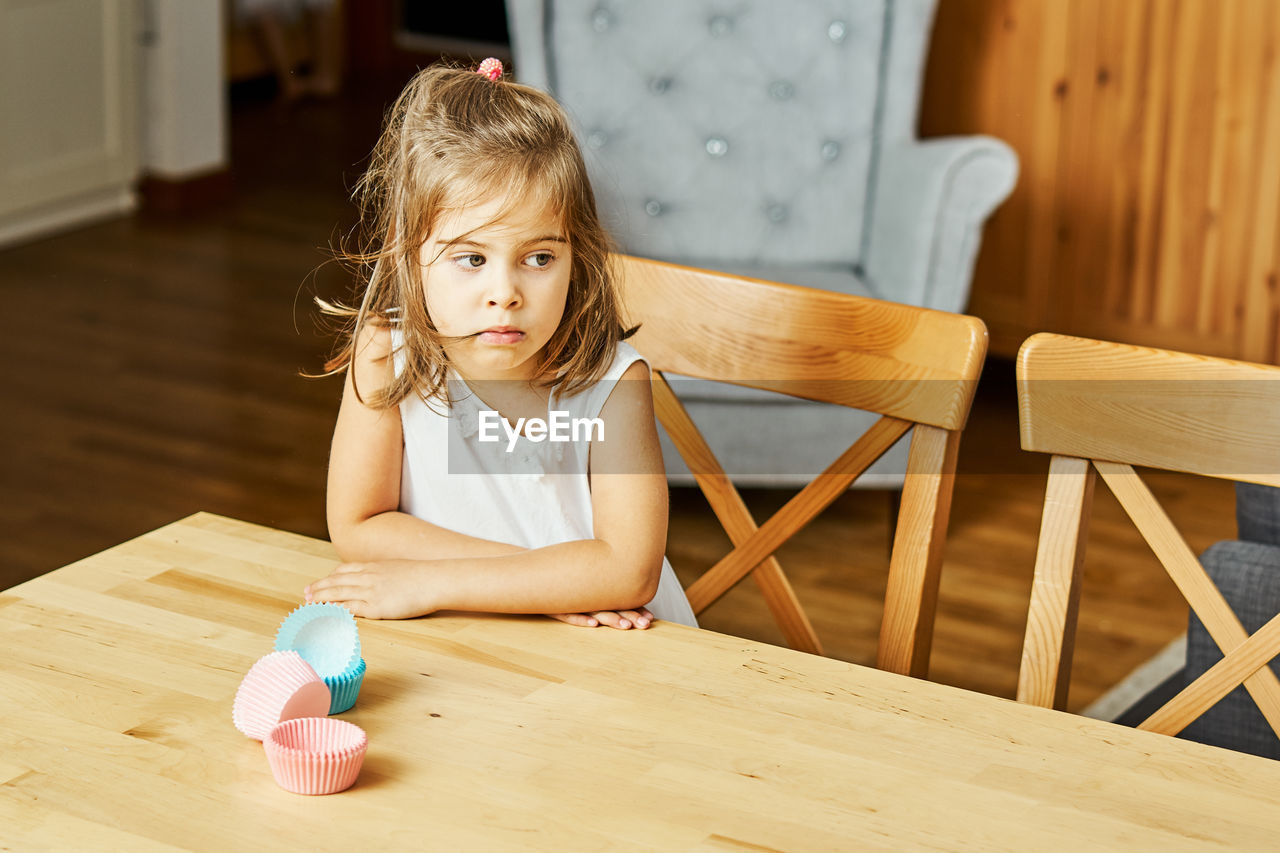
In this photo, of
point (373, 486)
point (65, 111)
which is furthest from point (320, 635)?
point (65, 111)

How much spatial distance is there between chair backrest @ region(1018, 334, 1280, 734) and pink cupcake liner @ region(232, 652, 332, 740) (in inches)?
20.7

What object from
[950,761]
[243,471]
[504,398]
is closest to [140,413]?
[243,471]

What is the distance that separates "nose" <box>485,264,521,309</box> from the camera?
1.08 meters

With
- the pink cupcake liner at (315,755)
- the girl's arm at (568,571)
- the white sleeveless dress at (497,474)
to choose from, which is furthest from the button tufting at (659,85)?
the pink cupcake liner at (315,755)

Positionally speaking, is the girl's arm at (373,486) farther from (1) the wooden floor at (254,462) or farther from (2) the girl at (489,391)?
(1) the wooden floor at (254,462)

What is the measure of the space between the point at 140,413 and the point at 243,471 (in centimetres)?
38

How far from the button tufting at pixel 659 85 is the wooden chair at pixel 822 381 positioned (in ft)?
5.76

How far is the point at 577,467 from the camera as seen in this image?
4.04ft

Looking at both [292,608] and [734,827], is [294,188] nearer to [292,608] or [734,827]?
[292,608]

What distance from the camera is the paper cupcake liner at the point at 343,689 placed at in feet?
2.81

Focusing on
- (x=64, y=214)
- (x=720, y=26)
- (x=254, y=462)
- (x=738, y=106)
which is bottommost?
(x=254, y=462)

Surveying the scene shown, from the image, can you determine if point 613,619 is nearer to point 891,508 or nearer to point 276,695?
point 276,695

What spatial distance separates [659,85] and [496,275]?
200 centimetres

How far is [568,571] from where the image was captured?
1.04 meters
